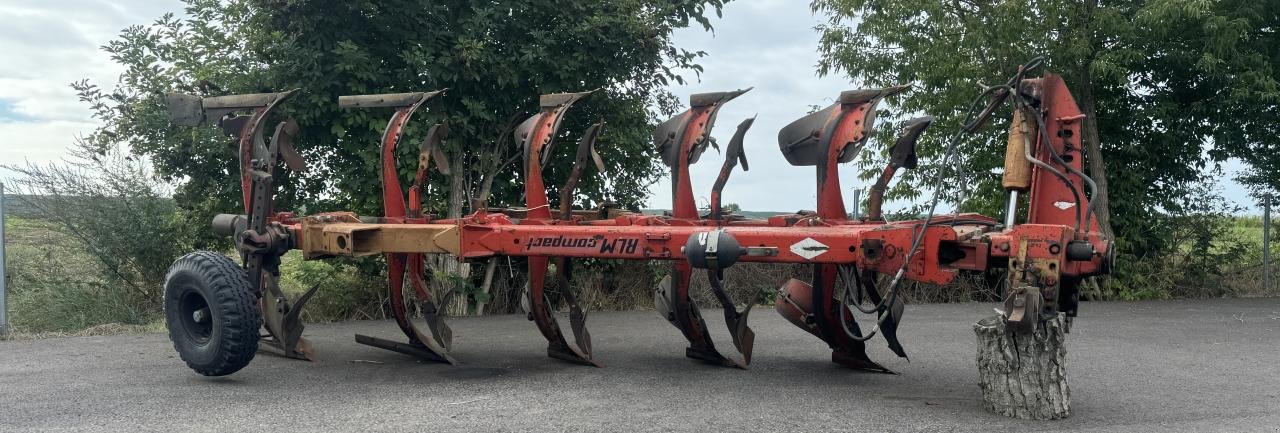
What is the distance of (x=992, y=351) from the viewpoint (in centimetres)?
525

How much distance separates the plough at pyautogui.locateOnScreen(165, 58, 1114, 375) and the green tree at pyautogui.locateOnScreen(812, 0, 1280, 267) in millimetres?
5749

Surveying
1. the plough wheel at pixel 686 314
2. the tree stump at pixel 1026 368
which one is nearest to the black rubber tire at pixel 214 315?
the plough wheel at pixel 686 314

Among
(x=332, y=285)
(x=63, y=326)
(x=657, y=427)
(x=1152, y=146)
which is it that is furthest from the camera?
(x=1152, y=146)

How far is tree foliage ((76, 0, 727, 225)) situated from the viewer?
10.2 metres

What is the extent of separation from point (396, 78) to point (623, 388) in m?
5.32

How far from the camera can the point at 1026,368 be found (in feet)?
17.1

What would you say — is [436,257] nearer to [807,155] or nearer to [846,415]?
[807,155]

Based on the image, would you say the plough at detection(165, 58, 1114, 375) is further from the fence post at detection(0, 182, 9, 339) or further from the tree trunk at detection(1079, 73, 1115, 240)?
the tree trunk at detection(1079, 73, 1115, 240)

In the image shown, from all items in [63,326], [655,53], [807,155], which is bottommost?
[63,326]

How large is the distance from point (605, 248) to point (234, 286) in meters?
2.27

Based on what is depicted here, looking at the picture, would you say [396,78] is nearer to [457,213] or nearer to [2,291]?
[457,213]

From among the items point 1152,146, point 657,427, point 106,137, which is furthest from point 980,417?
point 106,137

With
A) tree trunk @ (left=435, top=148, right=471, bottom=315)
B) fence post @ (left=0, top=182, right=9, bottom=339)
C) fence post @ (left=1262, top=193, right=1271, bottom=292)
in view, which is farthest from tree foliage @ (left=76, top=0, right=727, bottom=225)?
fence post @ (left=1262, top=193, right=1271, bottom=292)

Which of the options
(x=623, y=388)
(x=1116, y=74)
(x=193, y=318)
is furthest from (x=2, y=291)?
(x=1116, y=74)
